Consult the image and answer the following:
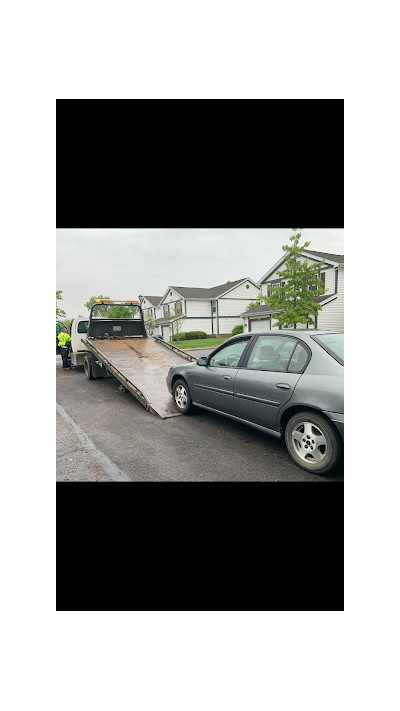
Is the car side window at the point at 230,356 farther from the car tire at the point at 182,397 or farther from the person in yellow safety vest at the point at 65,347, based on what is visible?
the person in yellow safety vest at the point at 65,347

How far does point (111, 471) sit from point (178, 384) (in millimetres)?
2185

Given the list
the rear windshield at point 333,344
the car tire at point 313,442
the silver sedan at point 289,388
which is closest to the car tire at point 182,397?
the silver sedan at point 289,388

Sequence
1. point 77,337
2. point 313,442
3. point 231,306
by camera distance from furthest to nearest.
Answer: point 231,306
point 77,337
point 313,442

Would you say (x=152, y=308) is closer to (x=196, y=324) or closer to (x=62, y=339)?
(x=196, y=324)

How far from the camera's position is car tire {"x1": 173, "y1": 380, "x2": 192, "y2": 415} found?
4922 mm

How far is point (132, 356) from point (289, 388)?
470 centimetres

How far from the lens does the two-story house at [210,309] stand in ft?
103

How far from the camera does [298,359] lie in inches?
131

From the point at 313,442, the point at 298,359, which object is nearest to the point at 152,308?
the point at 298,359

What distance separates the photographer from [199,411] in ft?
16.7

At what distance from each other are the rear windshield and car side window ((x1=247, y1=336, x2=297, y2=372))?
1.02 ft

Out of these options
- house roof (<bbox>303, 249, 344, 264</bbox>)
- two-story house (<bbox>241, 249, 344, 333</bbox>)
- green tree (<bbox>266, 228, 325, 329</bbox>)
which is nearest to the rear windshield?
green tree (<bbox>266, 228, 325, 329</bbox>)

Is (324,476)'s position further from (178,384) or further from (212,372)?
(178,384)

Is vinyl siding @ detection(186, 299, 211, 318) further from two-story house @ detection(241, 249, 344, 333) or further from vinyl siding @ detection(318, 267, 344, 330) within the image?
vinyl siding @ detection(318, 267, 344, 330)
